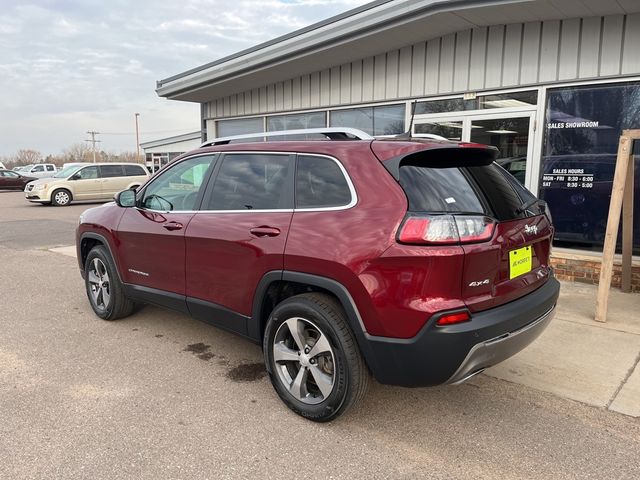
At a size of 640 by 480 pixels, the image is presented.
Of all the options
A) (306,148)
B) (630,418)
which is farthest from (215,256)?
(630,418)

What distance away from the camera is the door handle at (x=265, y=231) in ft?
10.3

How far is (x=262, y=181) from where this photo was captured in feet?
11.3

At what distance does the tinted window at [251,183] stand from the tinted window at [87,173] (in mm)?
17222

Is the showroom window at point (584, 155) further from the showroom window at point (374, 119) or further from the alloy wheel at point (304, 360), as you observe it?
the alloy wheel at point (304, 360)

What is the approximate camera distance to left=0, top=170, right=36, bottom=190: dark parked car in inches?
1109

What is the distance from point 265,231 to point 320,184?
48 centimetres

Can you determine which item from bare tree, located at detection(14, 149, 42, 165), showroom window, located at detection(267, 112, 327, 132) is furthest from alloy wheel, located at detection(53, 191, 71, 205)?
bare tree, located at detection(14, 149, 42, 165)

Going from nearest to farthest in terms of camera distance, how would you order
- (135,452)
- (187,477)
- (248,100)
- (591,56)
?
1. (187,477)
2. (135,452)
3. (591,56)
4. (248,100)

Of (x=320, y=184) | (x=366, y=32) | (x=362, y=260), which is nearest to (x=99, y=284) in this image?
(x=320, y=184)

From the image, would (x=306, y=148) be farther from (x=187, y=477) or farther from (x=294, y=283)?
(x=187, y=477)

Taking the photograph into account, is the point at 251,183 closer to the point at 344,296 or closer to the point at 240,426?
the point at 344,296

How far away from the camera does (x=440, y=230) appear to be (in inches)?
100.0

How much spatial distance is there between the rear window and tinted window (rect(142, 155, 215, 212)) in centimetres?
181

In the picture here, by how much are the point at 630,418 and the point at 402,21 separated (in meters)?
5.30
